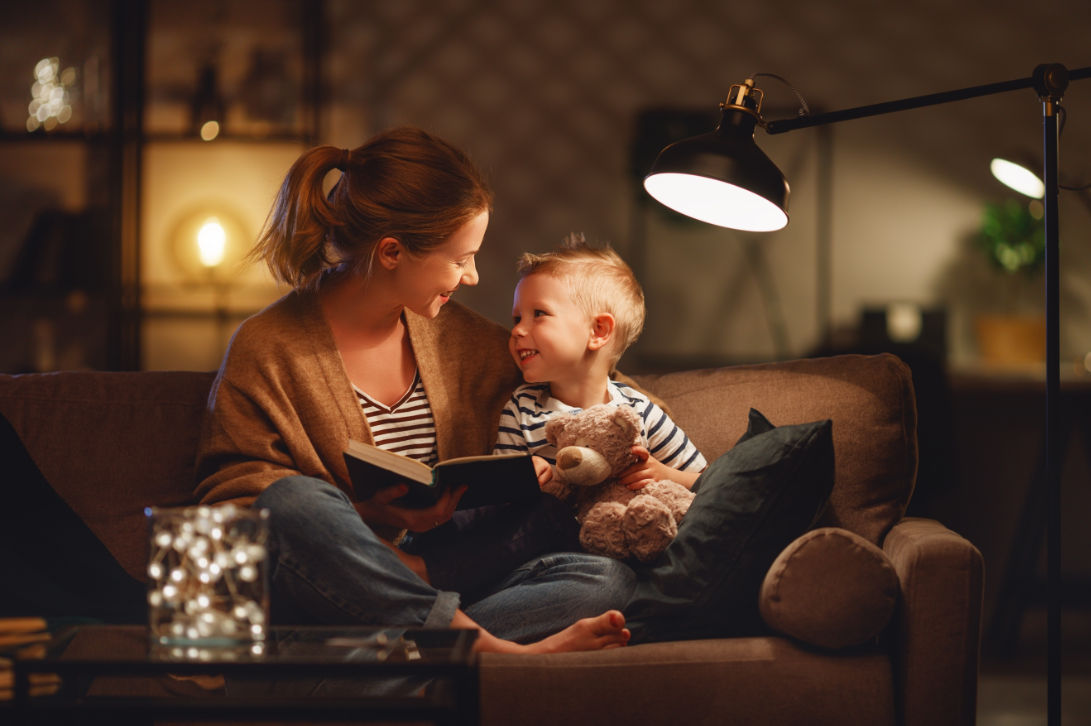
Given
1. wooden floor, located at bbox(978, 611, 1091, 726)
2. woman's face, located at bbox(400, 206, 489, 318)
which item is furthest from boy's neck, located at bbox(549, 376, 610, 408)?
wooden floor, located at bbox(978, 611, 1091, 726)

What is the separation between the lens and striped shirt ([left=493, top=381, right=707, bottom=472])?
164 cm

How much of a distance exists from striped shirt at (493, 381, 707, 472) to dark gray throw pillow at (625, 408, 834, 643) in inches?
9.5

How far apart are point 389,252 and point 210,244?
1.86 meters

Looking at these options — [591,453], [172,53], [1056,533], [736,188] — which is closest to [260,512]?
[591,453]

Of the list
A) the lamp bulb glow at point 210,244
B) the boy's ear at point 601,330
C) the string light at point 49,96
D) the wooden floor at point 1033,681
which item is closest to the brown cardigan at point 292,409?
the boy's ear at point 601,330

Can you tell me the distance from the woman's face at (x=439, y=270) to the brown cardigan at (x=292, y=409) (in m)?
0.11

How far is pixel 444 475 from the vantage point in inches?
51.3

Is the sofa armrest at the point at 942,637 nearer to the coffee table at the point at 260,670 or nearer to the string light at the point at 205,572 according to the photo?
the coffee table at the point at 260,670

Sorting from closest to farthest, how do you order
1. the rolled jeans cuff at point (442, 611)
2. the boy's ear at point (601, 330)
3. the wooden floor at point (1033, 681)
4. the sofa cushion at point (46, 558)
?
the rolled jeans cuff at point (442, 611) < the sofa cushion at point (46, 558) < the boy's ear at point (601, 330) < the wooden floor at point (1033, 681)

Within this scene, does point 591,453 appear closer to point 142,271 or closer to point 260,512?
point 260,512

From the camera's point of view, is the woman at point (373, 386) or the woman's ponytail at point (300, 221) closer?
the woman at point (373, 386)

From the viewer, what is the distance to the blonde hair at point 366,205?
1563mm

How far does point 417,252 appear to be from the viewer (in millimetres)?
1590

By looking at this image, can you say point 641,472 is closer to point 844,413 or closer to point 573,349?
point 573,349
